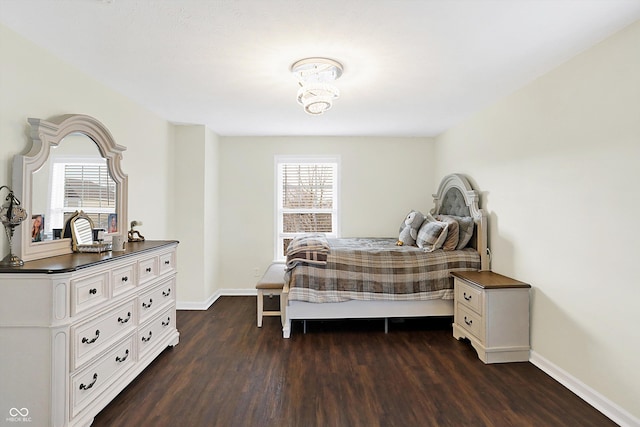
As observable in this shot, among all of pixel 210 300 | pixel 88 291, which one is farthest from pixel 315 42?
pixel 210 300

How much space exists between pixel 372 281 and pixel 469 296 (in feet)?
3.07

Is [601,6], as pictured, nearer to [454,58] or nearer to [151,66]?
[454,58]

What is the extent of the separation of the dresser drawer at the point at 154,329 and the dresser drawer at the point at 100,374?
11 centimetres

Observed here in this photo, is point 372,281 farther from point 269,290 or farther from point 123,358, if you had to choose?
point 123,358

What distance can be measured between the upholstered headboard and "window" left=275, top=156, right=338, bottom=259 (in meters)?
1.56

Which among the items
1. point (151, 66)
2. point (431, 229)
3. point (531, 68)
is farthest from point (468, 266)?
point (151, 66)

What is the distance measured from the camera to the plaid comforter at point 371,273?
3270 mm

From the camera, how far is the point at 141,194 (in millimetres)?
3428

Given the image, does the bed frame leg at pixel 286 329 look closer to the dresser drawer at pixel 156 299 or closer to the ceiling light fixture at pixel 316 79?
the dresser drawer at pixel 156 299

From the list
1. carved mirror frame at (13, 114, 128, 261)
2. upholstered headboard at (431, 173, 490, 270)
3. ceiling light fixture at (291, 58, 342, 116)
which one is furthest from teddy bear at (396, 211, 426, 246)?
carved mirror frame at (13, 114, 128, 261)

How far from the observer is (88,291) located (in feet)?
6.23

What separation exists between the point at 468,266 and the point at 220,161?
12.2ft

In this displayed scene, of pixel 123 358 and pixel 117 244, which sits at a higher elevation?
pixel 117 244

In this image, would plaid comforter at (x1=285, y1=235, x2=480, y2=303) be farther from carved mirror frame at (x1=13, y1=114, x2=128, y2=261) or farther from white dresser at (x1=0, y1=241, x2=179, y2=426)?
carved mirror frame at (x1=13, y1=114, x2=128, y2=261)
